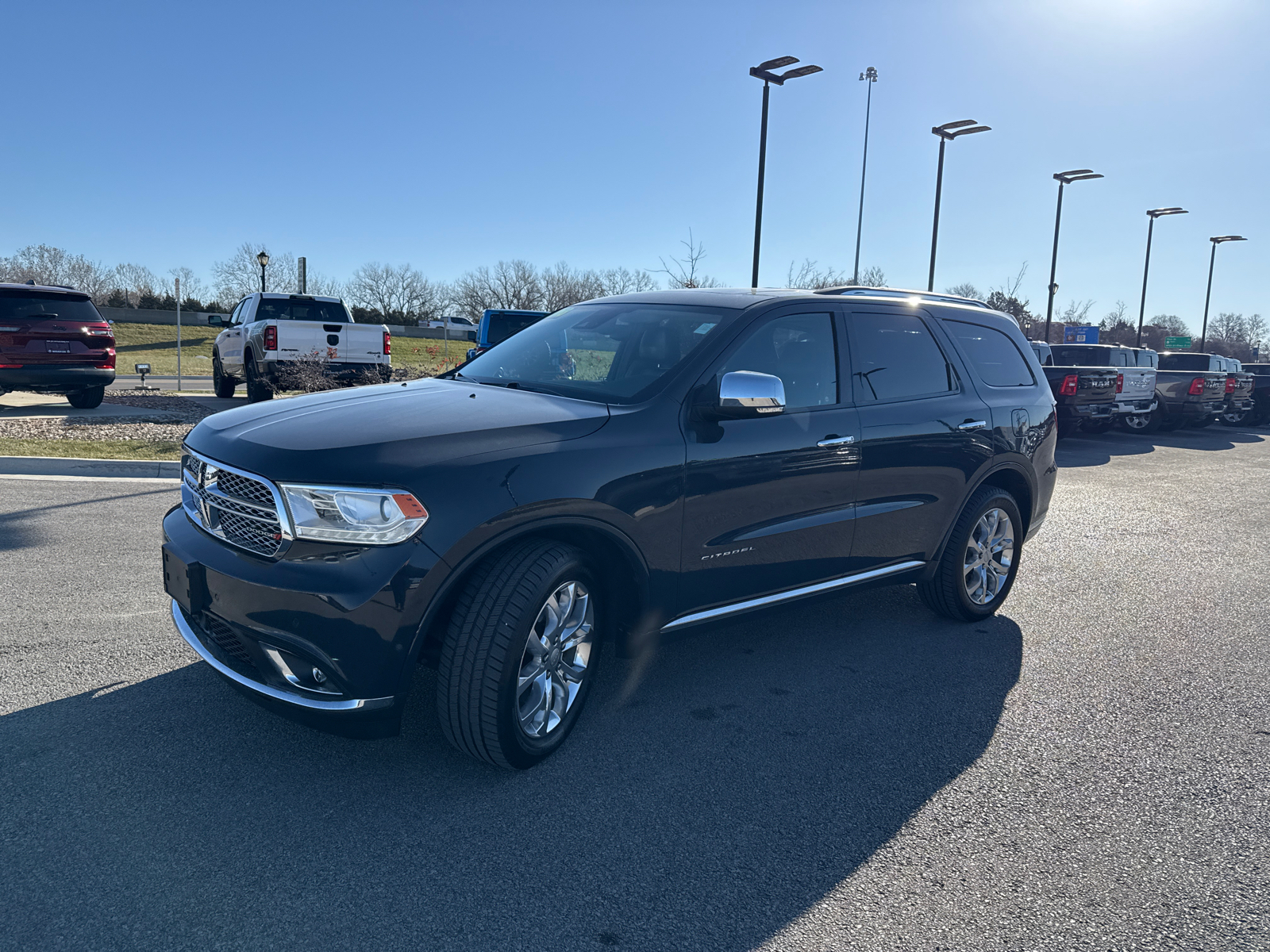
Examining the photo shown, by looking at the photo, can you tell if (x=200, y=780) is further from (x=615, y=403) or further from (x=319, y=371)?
(x=319, y=371)

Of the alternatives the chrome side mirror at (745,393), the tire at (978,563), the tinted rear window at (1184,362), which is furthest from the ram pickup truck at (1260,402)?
the chrome side mirror at (745,393)

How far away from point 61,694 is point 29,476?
5.81 m

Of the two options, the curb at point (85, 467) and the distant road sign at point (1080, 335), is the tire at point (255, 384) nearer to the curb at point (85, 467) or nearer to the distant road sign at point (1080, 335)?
the curb at point (85, 467)

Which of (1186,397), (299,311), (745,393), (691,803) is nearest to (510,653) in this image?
(691,803)

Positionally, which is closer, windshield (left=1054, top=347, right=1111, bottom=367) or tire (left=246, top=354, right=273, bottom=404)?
tire (left=246, top=354, right=273, bottom=404)

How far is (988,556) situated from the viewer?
5332 mm

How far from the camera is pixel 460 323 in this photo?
66.6 metres

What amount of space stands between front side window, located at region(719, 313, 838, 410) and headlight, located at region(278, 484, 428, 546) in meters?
1.65

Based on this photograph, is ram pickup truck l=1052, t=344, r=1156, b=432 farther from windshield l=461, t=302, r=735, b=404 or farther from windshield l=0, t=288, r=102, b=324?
windshield l=0, t=288, r=102, b=324

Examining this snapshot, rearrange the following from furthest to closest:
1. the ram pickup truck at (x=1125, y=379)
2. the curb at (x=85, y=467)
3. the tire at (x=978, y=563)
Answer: the ram pickup truck at (x=1125, y=379)
the curb at (x=85, y=467)
the tire at (x=978, y=563)

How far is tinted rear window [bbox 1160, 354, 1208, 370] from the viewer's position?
24.5 m

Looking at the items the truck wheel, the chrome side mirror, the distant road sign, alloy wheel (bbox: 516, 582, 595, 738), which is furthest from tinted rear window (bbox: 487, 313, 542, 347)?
the distant road sign

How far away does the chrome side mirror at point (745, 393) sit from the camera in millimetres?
3607

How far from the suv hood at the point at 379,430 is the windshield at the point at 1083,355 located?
68.1ft
